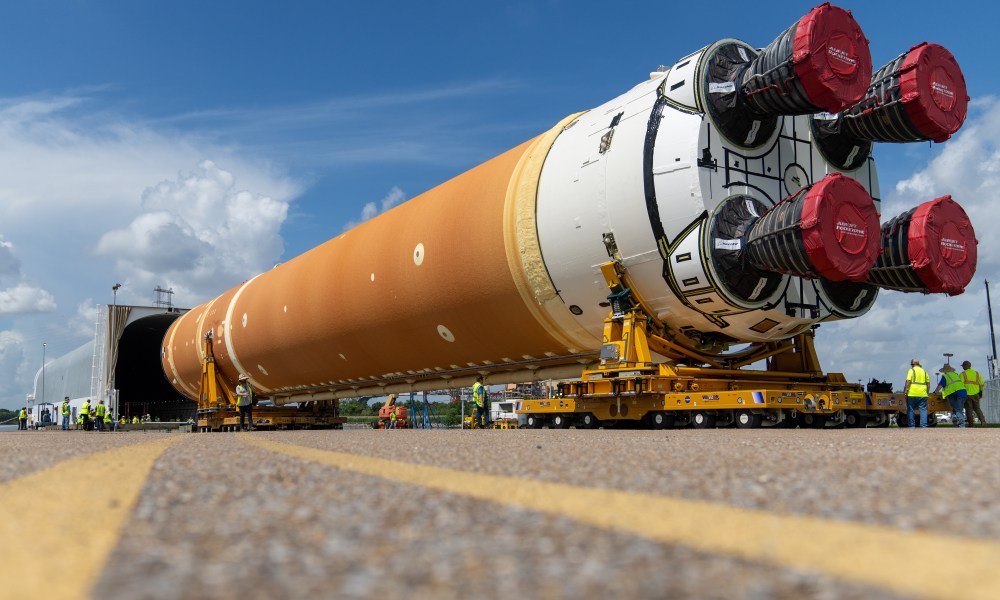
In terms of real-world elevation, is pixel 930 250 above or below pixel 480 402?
above

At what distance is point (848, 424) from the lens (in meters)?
10.1

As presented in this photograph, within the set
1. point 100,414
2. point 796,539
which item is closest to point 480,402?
point 796,539

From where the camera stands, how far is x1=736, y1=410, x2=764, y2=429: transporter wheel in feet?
28.4

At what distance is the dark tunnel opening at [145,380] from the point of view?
34.3 meters

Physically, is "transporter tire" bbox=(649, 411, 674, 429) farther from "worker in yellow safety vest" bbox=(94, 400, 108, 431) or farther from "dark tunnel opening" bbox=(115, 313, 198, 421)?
"dark tunnel opening" bbox=(115, 313, 198, 421)

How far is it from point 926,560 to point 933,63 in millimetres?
9983

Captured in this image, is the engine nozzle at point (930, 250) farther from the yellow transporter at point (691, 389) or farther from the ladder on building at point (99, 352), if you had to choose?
the ladder on building at point (99, 352)

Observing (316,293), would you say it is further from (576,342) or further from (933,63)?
(933,63)

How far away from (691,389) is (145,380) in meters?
34.1

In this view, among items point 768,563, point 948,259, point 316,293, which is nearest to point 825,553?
point 768,563

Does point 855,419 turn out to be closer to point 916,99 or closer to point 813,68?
point 916,99

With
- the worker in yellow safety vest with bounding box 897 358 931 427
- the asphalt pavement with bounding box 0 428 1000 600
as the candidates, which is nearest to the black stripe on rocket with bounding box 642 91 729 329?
the worker in yellow safety vest with bounding box 897 358 931 427

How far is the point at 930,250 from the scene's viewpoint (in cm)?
930

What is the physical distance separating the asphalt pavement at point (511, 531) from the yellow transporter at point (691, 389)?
521 centimetres
